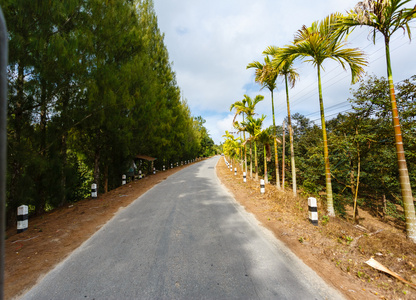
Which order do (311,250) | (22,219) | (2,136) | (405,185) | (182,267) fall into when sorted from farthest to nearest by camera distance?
(22,219)
(405,185)
(311,250)
(182,267)
(2,136)

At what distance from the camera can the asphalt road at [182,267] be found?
8.21 ft

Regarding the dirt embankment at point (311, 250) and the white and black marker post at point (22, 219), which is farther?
the white and black marker post at point (22, 219)

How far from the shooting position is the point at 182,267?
3016mm

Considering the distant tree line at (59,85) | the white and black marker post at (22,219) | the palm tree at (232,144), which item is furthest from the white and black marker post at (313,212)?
the palm tree at (232,144)

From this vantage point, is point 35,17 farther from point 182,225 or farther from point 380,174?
point 380,174

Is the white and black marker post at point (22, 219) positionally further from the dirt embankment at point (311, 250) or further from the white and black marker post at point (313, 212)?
the white and black marker post at point (313, 212)

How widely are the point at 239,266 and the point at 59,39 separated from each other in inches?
292

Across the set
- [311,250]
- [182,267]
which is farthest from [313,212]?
[182,267]

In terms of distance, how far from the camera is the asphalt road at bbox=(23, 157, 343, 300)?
250cm

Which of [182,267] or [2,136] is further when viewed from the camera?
[182,267]

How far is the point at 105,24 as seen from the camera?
7676mm

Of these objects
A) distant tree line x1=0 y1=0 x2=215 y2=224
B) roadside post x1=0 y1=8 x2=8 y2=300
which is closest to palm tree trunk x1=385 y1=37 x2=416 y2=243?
roadside post x1=0 y1=8 x2=8 y2=300

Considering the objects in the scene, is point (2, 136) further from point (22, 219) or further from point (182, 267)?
point (22, 219)

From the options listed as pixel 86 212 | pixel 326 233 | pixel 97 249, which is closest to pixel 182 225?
pixel 97 249
